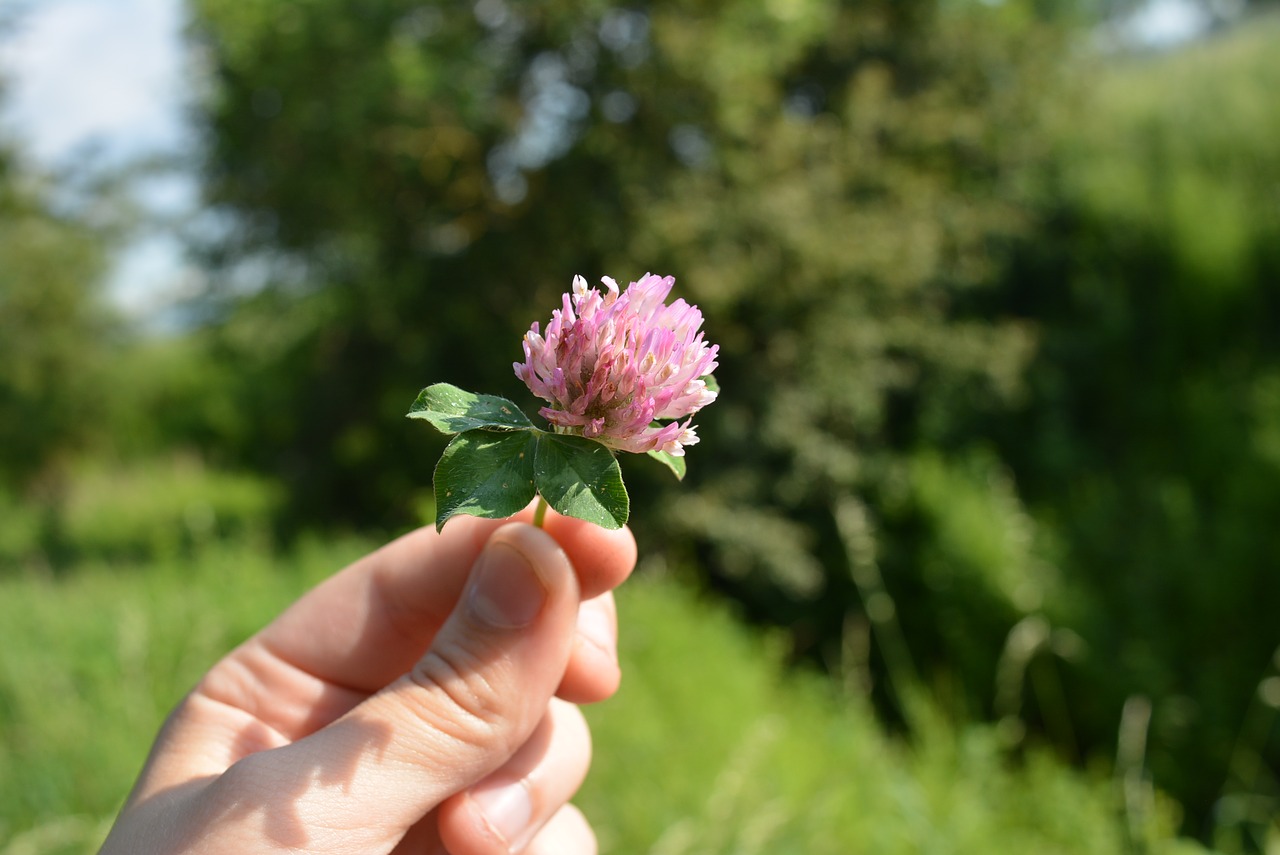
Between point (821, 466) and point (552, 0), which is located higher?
point (552, 0)

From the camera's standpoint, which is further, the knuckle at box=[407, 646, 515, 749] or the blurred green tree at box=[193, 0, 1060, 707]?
the blurred green tree at box=[193, 0, 1060, 707]

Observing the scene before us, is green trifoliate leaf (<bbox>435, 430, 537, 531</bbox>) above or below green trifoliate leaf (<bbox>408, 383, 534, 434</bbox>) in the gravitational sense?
below

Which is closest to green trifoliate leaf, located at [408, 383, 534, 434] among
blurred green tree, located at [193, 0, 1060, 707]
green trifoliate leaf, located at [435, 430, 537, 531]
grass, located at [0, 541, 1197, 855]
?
green trifoliate leaf, located at [435, 430, 537, 531]

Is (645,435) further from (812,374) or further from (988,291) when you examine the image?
(988,291)

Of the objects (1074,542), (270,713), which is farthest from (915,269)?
(270,713)

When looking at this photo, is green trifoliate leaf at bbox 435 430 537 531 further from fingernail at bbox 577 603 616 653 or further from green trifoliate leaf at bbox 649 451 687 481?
fingernail at bbox 577 603 616 653

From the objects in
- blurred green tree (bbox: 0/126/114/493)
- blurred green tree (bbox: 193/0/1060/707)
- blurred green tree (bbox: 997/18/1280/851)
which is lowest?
blurred green tree (bbox: 997/18/1280/851)

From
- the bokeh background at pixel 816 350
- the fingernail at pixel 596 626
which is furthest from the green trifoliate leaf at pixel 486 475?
the bokeh background at pixel 816 350
